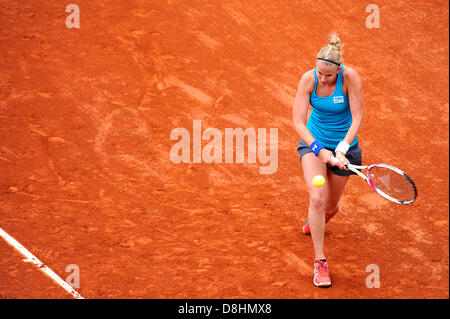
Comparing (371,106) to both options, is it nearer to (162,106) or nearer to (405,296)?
(162,106)

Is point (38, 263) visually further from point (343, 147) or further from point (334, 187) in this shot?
point (343, 147)

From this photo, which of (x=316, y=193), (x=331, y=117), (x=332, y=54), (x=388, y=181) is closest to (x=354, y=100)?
(x=331, y=117)

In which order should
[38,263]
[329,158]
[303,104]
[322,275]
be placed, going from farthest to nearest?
1. [38,263]
2. [322,275]
3. [303,104]
4. [329,158]

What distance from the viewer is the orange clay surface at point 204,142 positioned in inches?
223

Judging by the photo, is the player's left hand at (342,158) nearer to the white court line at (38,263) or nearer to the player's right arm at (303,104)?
the player's right arm at (303,104)

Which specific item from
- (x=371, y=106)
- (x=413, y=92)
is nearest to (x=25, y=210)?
(x=371, y=106)

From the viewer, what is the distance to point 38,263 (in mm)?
5672

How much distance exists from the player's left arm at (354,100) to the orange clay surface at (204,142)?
4.72ft

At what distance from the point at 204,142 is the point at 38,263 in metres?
2.93

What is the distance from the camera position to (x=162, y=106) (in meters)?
8.45

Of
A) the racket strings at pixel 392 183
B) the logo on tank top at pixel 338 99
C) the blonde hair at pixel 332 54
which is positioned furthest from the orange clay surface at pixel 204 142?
the blonde hair at pixel 332 54

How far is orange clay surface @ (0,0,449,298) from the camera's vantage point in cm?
565

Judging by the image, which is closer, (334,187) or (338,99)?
(338,99)

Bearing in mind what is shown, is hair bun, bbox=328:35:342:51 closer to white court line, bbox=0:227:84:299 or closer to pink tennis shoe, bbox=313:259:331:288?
pink tennis shoe, bbox=313:259:331:288
